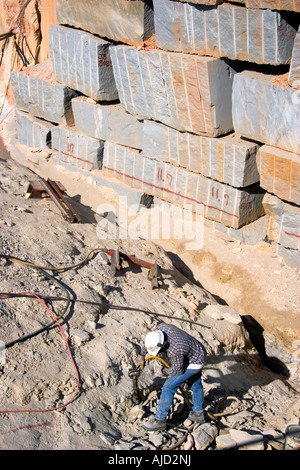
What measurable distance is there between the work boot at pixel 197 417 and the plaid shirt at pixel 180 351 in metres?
0.57

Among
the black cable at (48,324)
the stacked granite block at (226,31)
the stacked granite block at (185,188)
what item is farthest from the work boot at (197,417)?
the stacked granite block at (226,31)

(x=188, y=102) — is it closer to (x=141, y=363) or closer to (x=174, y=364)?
(x=141, y=363)

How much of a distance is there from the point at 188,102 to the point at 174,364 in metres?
4.76

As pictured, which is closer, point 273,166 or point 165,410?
point 165,410

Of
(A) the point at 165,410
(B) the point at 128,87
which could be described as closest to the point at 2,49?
(B) the point at 128,87

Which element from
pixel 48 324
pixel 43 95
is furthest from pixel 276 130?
pixel 43 95

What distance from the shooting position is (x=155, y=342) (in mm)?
5191

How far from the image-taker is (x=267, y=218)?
9.11 meters

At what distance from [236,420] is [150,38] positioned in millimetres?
6332

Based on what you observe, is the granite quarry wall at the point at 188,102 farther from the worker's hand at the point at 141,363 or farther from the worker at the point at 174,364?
the worker's hand at the point at 141,363

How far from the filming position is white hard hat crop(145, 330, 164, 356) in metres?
5.20

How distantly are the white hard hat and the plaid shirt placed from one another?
16cm
